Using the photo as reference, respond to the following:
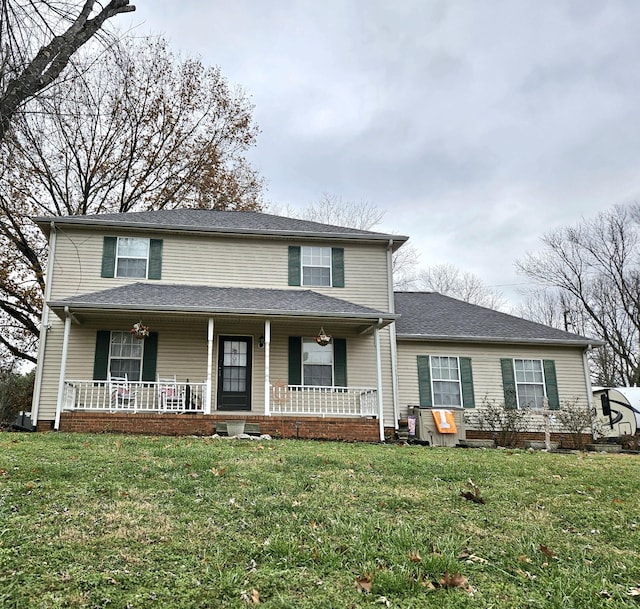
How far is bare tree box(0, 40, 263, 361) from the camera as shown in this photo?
19422 mm

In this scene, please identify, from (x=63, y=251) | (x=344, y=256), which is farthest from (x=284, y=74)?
(x=63, y=251)

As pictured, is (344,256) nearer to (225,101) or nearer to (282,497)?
(282,497)

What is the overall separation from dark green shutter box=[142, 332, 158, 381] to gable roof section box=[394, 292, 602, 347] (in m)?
6.13

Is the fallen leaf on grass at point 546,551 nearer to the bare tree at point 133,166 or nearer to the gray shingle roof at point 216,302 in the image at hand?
the gray shingle roof at point 216,302

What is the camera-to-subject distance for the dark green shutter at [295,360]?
13.7m

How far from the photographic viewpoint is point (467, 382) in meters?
14.7

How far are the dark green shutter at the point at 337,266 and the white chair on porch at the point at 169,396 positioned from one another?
16.1 feet

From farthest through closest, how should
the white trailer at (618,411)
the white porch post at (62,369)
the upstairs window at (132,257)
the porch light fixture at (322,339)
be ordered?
the white trailer at (618,411)
the upstairs window at (132,257)
the porch light fixture at (322,339)
the white porch post at (62,369)

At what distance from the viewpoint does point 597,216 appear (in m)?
28.0

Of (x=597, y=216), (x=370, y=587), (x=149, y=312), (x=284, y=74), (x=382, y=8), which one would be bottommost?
(x=370, y=587)

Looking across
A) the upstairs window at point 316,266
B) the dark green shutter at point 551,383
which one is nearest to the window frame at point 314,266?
the upstairs window at point 316,266

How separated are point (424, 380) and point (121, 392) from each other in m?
7.56

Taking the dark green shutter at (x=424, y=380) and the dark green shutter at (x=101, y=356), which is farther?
the dark green shutter at (x=424, y=380)

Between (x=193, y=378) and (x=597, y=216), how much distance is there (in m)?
23.4
